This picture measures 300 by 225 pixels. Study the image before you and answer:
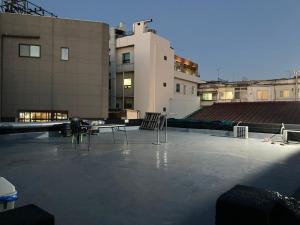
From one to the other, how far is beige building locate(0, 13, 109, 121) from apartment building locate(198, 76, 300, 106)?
57.7 feet

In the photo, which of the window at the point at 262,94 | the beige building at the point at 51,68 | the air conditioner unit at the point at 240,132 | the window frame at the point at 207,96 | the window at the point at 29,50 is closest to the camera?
the air conditioner unit at the point at 240,132

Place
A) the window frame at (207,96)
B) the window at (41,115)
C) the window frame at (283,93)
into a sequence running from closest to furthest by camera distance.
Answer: the window at (41,115) → the window frame at (283,93) → the window frame at (207,96)

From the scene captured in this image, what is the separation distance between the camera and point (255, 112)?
57.6ft

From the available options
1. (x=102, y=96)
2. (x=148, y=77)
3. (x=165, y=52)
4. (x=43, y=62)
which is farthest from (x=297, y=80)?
(x=43, y=62)

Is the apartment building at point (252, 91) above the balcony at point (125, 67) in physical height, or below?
below

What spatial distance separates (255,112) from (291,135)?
7.35 m

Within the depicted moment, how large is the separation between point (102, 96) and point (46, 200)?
13022 mm

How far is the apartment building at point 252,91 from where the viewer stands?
26109mm

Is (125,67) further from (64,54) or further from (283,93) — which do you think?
(283,93)

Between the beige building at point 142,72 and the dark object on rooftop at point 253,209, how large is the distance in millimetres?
19806

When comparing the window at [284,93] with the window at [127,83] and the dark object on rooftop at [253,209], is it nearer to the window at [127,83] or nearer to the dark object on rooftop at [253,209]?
the window at [127,83]

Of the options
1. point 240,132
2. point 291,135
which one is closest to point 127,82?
point 240,132

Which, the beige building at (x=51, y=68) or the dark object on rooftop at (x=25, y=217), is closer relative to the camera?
the dark object on rooftop at (x=25, y=217)

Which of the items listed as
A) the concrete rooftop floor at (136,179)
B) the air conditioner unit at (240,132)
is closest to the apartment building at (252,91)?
the air conditioner unit at (240,132)
